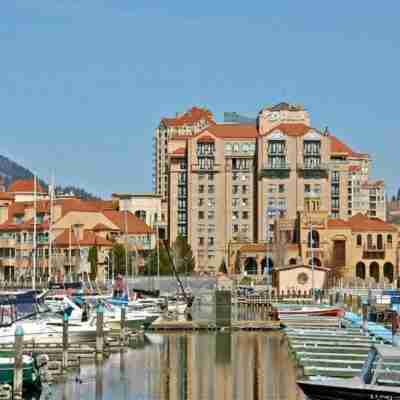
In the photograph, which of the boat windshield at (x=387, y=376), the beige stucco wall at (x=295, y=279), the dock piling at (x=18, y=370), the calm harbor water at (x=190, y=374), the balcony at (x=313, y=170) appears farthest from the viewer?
the balcony at (x=313, y=170)

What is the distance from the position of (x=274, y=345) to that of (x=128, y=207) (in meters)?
124

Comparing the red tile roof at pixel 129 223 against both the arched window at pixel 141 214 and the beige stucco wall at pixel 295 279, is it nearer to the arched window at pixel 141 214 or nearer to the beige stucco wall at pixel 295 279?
the arched window at pixel 141 214

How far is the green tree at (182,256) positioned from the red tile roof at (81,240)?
8.80m

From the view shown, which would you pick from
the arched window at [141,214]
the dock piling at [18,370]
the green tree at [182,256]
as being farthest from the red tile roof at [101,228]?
the dock piling at [18,370]

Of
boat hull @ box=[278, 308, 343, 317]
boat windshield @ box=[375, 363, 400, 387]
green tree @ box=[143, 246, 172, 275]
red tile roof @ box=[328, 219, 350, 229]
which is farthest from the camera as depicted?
red tile roof @ box=[328, 219, 350, 229]

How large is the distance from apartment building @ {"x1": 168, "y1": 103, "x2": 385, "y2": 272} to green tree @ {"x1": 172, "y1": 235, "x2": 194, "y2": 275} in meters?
5.25

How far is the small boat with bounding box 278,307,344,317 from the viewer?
87850mm

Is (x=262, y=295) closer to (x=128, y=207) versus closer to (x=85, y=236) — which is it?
(x=85, y=236)

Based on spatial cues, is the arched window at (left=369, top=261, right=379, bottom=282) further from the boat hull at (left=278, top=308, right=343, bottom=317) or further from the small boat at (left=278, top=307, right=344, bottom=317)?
the boat hull at (left=278, top=308, right=343, bottom=317)

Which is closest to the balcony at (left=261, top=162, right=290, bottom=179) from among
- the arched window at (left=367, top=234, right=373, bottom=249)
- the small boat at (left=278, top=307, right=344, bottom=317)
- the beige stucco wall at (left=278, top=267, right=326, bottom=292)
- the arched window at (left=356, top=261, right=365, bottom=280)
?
the arched window at (left=367, top=234, right=373, bottom=249)

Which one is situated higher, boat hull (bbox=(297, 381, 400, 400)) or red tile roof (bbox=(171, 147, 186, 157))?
red tile roof (bbox=(171, 147, 186, 157))

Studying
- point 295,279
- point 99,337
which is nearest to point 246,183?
point 295,279

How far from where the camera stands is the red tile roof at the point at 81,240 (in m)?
164

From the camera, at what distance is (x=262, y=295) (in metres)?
117
